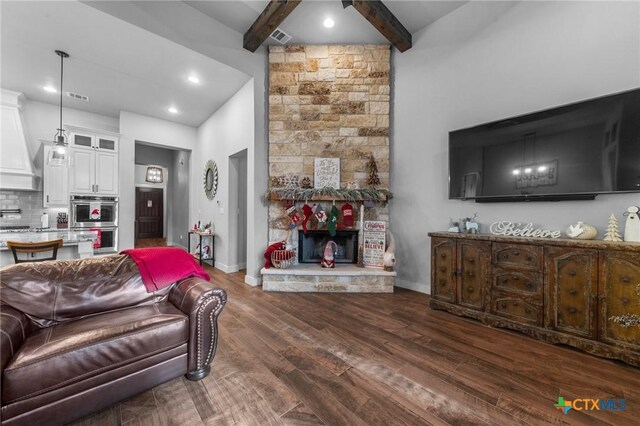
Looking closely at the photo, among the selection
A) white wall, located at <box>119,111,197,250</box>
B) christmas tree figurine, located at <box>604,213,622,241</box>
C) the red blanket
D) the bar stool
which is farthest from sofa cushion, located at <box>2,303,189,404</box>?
white wall, located at <box>119,111,197,250</box>

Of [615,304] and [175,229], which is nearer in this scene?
[615,304]

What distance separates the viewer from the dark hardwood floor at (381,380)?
1.36m

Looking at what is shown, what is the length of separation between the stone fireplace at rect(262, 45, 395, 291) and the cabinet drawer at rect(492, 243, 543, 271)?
61.0 inches

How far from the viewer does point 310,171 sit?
3738 mm

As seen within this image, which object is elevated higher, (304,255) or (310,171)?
(310,171)

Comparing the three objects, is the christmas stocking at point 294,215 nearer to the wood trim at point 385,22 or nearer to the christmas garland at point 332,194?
the christmas garland at point 332,194

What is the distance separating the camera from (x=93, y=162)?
470cm

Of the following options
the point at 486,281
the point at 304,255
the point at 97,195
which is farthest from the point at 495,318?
the point at 97,195

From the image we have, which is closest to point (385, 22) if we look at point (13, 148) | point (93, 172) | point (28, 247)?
point (28, 247)

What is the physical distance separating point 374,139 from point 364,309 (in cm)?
242

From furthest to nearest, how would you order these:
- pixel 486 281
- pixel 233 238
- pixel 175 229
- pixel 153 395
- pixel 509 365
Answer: pixel 175 229 < pixel 233 238 < pixel 486 281 < pixel 509 365 < pixel 153 395

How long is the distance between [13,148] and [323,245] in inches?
207

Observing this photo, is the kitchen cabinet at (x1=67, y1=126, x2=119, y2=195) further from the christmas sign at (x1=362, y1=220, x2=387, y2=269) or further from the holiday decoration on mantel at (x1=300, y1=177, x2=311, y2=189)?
the christmas sign at (x1=362, y1=220, x2=387, y2=269)

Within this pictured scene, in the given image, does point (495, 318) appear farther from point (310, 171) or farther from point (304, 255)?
point (310, 171)
